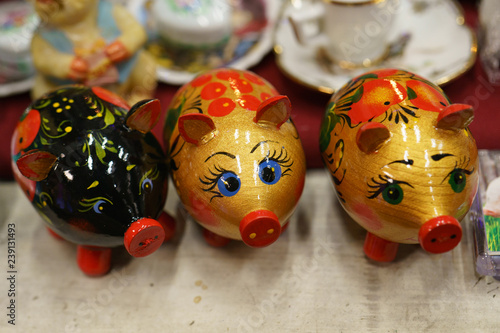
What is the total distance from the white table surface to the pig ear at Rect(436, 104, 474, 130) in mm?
263

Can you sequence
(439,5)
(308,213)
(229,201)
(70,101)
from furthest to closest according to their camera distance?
(439,5) < (308,213) < (70,101) < (229,201)

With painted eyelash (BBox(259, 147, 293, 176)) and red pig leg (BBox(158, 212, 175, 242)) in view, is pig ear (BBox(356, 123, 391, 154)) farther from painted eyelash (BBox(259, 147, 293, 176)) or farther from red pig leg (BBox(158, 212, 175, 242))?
red pig leg (BBox(158, 212, 175, 242))

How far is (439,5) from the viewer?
1205mm

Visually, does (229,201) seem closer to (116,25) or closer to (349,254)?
(349,254)

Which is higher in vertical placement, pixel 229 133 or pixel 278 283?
pixel 229 133

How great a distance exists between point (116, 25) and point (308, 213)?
1.79 feet

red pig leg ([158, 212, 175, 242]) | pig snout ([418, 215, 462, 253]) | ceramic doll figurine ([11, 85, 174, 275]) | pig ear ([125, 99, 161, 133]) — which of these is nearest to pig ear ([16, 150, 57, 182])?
ceramic doll figurine ([11, 85, 174, 275])

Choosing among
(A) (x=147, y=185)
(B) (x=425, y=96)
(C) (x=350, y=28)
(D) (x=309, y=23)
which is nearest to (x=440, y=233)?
(B) (x=425, y=96)

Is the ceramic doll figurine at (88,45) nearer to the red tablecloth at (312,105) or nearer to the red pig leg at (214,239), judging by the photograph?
the red tablecloth at (312,105)

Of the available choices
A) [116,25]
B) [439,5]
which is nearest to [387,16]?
[439,5]

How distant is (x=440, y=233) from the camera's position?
667 millimetres

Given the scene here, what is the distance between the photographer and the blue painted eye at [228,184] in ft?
2.37

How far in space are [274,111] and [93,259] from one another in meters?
0.41

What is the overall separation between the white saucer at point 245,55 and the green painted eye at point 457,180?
600 millimetres
